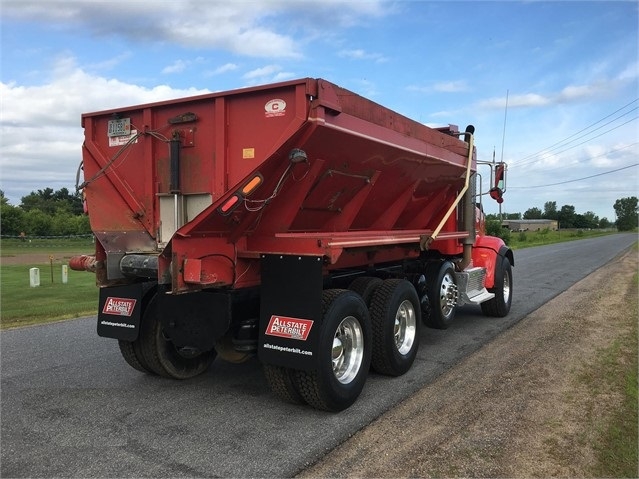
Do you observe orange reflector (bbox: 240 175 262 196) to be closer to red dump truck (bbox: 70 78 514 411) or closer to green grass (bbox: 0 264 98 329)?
red dump truck (bbox: 70 78 514 411)

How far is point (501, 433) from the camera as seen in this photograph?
4.04 meters

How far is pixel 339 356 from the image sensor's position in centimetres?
482

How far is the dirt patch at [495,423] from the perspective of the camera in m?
3.51

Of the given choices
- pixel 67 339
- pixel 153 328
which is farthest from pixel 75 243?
pixel 153 328

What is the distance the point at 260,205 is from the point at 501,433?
2637 mm

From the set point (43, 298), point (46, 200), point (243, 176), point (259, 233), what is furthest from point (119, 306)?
point (46, 200)

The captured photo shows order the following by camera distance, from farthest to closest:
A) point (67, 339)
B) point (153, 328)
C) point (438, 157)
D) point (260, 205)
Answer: point (67, 339) < point (438, 157) < point (153, 328) < point (260, 205)

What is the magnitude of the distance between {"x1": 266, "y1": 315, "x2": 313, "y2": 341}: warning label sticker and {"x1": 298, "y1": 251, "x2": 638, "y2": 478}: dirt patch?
0.92 m

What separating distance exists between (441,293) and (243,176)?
13.5ft

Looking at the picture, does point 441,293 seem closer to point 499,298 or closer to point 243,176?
point 499,298

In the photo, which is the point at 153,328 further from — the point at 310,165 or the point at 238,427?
the point at 310,165

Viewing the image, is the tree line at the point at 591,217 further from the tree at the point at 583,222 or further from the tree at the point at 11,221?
the tree at the point at 11,221

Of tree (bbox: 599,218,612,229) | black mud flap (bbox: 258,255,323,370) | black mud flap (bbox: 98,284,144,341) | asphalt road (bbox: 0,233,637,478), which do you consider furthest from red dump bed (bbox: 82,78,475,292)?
tree (bbox: 599,218,612,229)

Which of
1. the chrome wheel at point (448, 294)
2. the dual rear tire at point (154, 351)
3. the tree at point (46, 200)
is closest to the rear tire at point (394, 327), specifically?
the chrome wheel at point (448, 294)
